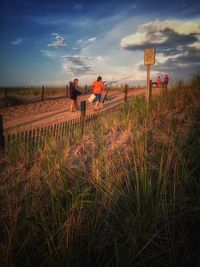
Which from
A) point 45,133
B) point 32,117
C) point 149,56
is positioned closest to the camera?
point 45,133

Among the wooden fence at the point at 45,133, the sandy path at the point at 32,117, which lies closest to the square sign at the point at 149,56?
the wooden fence at the point at 45,133

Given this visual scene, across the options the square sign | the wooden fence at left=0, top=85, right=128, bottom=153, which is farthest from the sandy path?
the square sign

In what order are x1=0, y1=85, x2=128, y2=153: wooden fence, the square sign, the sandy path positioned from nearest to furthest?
x1=0, y1=85, x2=128, y2=153: wooden fence → the square sign → the sandy path

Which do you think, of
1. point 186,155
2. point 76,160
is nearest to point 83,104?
point 76,160

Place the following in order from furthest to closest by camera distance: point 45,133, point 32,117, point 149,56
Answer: point 32,117
point 149,56
point 45,133

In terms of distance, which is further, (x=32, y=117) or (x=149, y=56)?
(x=32, y=117)

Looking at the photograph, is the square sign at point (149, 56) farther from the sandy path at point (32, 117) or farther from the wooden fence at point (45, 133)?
the sandy path at point (32, 117)

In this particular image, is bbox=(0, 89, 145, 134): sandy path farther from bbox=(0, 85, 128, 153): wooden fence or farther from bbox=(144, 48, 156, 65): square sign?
bbox=(144, 48, 156, 65): square sign

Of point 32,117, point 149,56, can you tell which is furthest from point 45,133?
point 32,117

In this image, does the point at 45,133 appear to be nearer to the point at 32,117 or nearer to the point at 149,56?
the point at 149,56

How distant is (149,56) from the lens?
7770 millimetres

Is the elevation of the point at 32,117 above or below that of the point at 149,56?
below

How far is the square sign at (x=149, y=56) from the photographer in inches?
304

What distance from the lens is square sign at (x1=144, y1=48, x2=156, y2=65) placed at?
25.3 feet
